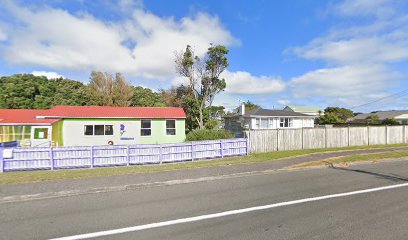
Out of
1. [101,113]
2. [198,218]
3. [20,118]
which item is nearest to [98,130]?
[101,113]

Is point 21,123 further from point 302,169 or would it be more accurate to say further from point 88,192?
point 302,169

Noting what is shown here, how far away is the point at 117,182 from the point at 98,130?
39.9 feet

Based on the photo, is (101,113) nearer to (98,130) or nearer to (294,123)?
(98,130)

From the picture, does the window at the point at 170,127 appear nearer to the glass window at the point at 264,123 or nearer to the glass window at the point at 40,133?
the glass window at the point at 264,123

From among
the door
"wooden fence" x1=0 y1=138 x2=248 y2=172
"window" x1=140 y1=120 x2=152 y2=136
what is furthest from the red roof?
"wooden fence" x1=0 y1=138 x2=248 y2=172

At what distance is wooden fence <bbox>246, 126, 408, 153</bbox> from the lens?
17484mm

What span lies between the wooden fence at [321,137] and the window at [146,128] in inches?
338

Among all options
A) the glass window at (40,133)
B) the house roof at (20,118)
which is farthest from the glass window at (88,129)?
the glass window at (40,133)

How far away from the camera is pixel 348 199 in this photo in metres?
6.60

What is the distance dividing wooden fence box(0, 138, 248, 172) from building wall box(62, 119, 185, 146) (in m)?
6.99

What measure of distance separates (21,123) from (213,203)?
26.0 metres

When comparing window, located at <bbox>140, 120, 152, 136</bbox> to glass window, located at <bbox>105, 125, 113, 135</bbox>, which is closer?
glass window, located at <bbox>105, 125, 113, 135</bbox>

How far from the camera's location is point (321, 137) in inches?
766

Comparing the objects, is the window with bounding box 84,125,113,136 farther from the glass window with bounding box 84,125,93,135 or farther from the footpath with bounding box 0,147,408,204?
the footpath with bounding box 0,147,408,204
